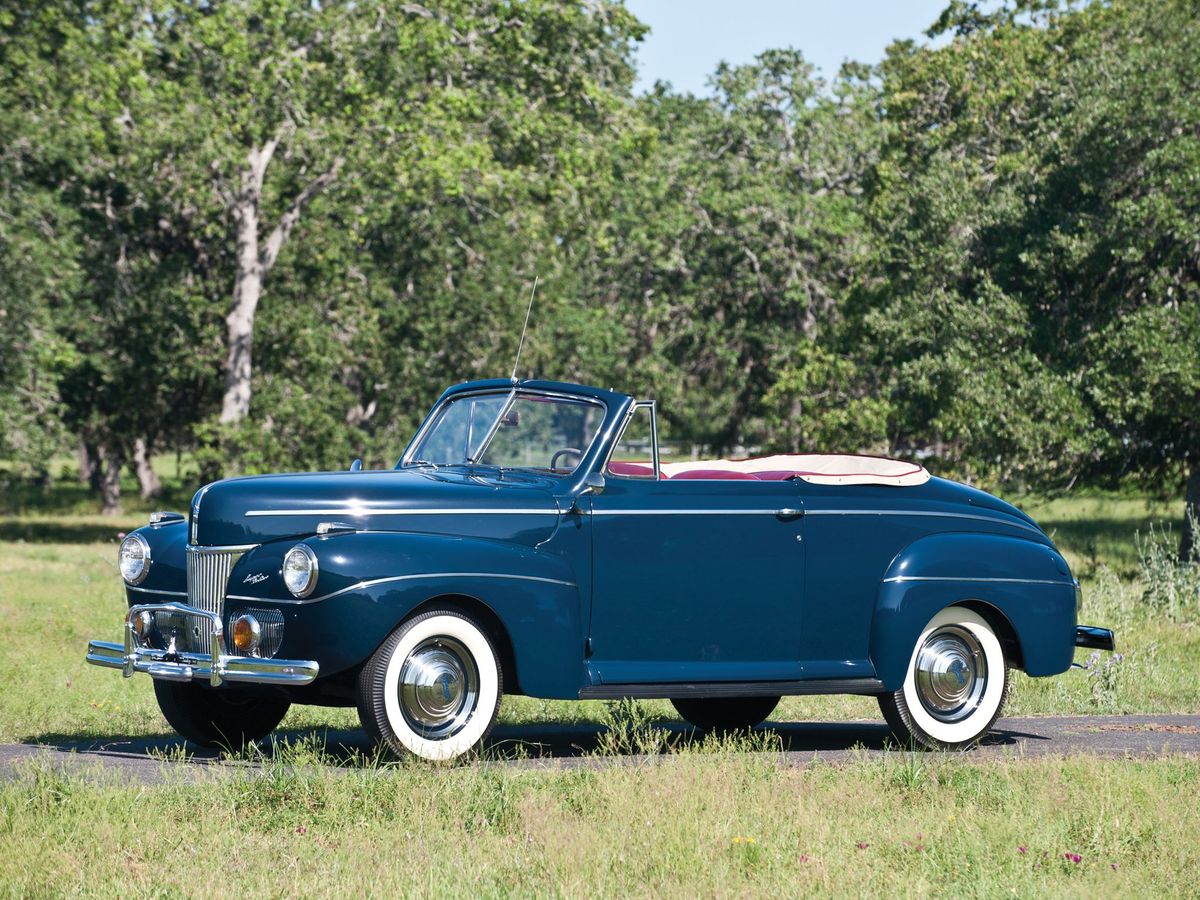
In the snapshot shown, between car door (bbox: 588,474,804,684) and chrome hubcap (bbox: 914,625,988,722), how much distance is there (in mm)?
873

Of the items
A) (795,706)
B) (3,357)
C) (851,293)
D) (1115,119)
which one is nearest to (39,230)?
(3,357)

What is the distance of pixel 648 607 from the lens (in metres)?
8.80

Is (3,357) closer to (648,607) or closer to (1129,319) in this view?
(1129,319)

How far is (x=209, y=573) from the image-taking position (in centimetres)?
857

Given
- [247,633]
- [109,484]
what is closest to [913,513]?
[247,633]

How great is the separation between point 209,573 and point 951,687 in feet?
13.3

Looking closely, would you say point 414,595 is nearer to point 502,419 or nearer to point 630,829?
point 630,829

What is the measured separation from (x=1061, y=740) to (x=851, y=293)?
2409 centimetres

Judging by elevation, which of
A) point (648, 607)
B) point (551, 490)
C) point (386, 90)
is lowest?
point (648, 607)

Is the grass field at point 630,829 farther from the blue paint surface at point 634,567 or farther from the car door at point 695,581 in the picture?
the blue paint surface at point 634,567

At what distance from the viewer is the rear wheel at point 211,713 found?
9.23 meters

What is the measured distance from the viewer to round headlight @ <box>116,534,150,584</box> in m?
9.20

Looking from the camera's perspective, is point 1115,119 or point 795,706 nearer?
point 795,706

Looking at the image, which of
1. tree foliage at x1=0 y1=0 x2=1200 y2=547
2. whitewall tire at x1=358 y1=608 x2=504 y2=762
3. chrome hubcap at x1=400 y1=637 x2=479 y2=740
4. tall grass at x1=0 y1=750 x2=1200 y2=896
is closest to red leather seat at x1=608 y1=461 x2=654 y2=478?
whitewall tire at x1=358 y1=608 x2=504 y2=762
